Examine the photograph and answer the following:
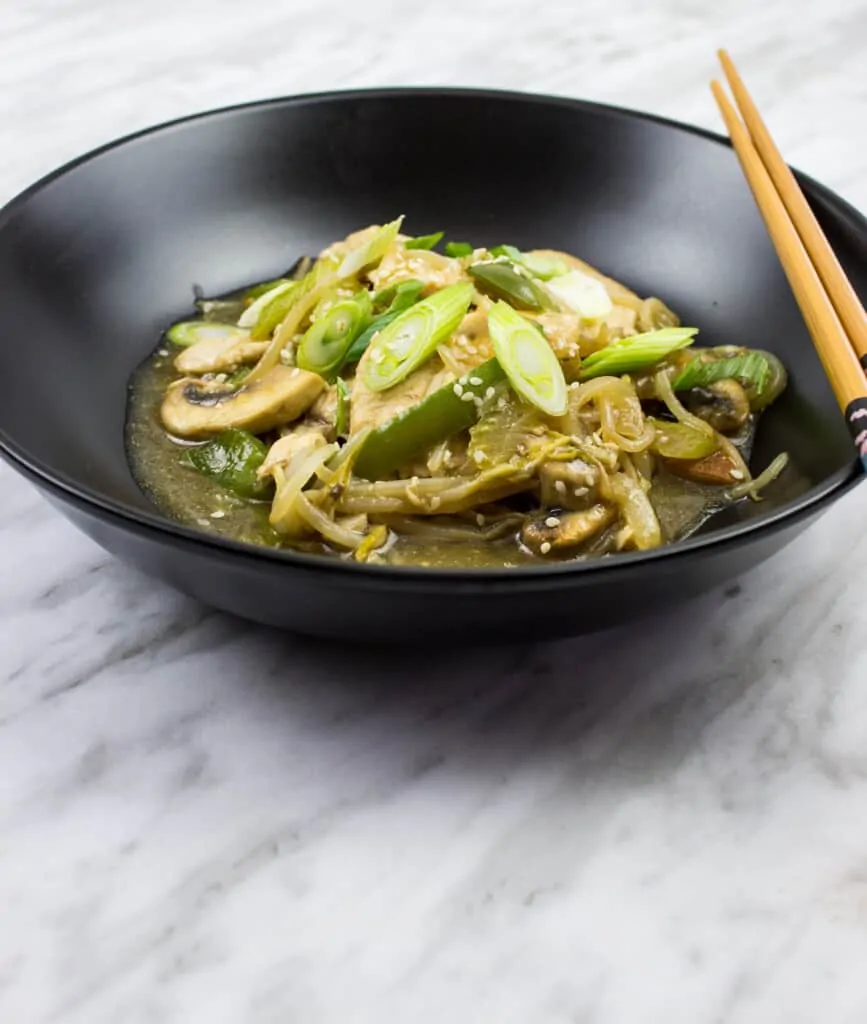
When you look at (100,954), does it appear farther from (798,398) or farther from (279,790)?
(798,398)

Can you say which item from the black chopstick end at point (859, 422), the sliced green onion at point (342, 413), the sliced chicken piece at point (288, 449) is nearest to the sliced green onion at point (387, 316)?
the sliced green onion at point (342, 413)

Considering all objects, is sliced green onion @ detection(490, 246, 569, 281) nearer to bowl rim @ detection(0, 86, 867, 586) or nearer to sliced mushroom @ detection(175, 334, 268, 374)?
sliced mushroom @ detection(175, 334, 268, 374)

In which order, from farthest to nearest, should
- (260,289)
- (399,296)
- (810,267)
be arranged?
(260,289), (399,296), (810,267)

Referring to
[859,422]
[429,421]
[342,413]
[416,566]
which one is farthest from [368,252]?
[859,422]

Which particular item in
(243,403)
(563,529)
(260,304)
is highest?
(260,304)

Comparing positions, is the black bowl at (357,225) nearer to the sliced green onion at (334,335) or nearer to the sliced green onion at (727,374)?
the sliced green onion at (727,374)

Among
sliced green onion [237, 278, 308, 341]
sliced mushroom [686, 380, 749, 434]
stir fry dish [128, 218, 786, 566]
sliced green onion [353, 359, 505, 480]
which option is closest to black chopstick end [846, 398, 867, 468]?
stir fry dish [128, 218, 786, 566]

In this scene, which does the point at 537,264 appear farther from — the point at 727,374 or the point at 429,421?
the point at 429,421
